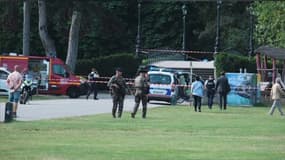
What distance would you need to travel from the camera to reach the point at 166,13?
74.2 m

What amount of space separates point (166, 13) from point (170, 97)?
32858 mm

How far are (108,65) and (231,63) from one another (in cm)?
1006

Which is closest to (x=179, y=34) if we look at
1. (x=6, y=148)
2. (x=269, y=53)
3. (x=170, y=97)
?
(x=269, y=53)

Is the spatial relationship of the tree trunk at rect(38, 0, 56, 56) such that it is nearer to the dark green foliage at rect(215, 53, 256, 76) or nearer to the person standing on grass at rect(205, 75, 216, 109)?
the dark green foliage at rect(215, 53, 256, 76)

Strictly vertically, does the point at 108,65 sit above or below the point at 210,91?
above

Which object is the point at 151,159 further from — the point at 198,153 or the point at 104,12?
the point at 104,12

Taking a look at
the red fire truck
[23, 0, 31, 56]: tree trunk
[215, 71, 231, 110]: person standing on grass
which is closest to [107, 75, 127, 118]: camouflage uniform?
[215, 71, 231, 110]: person standing on grass

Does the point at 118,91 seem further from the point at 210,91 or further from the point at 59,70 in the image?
the point at 59,70

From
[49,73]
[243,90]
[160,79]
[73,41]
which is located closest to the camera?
[160,79]

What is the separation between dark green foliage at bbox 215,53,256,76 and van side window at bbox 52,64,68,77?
1096cm

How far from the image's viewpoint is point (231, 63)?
181 ft

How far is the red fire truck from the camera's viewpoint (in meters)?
48.5

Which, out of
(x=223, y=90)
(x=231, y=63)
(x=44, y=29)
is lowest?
(x=223, y=90)

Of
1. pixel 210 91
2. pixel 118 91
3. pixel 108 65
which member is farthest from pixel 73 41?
pixel 118 91
